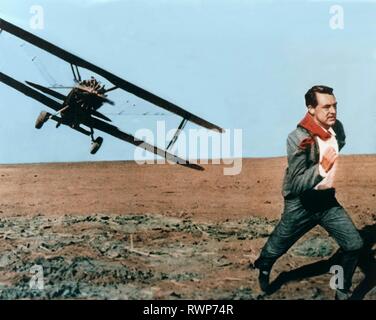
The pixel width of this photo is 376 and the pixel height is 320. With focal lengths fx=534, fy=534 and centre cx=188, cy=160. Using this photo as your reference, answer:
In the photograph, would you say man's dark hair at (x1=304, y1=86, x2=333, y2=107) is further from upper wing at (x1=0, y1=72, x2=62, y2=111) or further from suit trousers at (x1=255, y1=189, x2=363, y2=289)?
upper wing at (x1=0, y1=72, x2=62, y2=111)

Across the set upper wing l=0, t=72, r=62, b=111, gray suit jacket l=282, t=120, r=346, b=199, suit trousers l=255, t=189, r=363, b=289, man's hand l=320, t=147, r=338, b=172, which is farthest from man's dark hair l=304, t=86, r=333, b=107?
upper wing l=0, t=72, r=62, b=111

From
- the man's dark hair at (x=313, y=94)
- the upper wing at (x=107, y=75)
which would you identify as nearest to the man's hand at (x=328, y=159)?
the man's dark hair at (x=313, y=94)

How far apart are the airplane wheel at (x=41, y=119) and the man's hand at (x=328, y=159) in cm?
347

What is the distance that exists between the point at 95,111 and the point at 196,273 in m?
2.44

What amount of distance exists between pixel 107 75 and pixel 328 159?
2.91 m

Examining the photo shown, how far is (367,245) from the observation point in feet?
21.8

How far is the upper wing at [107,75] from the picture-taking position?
6.41m

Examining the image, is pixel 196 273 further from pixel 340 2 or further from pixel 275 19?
pixel 340 2

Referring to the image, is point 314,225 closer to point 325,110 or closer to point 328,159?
point 328,159

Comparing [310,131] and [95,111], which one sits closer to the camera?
[310,131]

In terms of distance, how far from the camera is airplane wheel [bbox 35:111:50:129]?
6711 millimetres

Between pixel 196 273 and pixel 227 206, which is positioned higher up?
pixel 227 206
